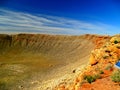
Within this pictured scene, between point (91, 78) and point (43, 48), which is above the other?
point (91, 78)

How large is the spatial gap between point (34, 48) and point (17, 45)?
9.06m

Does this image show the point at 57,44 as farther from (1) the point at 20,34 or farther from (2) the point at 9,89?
(2) the point at 9,89

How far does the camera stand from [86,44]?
10662 centimetres

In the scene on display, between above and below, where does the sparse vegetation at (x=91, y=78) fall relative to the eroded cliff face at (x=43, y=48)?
above

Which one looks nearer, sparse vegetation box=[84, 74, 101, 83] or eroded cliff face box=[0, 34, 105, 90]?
sparse vegetation box=[84, 74, 101, 83]

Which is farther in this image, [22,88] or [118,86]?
[22,88]

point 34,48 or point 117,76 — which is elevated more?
point 117,76

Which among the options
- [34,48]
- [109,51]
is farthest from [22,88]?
[34,48]

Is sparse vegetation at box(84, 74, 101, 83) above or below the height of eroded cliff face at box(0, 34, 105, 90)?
above

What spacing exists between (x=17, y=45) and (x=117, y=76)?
106597 millimetres

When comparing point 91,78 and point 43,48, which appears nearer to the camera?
point 91,78

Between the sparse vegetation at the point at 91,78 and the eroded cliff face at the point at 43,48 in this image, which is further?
the eroded cliff face at the point at 43,48

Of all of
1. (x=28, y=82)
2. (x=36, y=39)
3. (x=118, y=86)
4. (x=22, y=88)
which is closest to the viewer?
(x=118, y=86)

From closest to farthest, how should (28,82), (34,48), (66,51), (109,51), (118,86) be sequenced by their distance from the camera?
(118,86), (109,51), (28,82), (66,51), (34,48)
